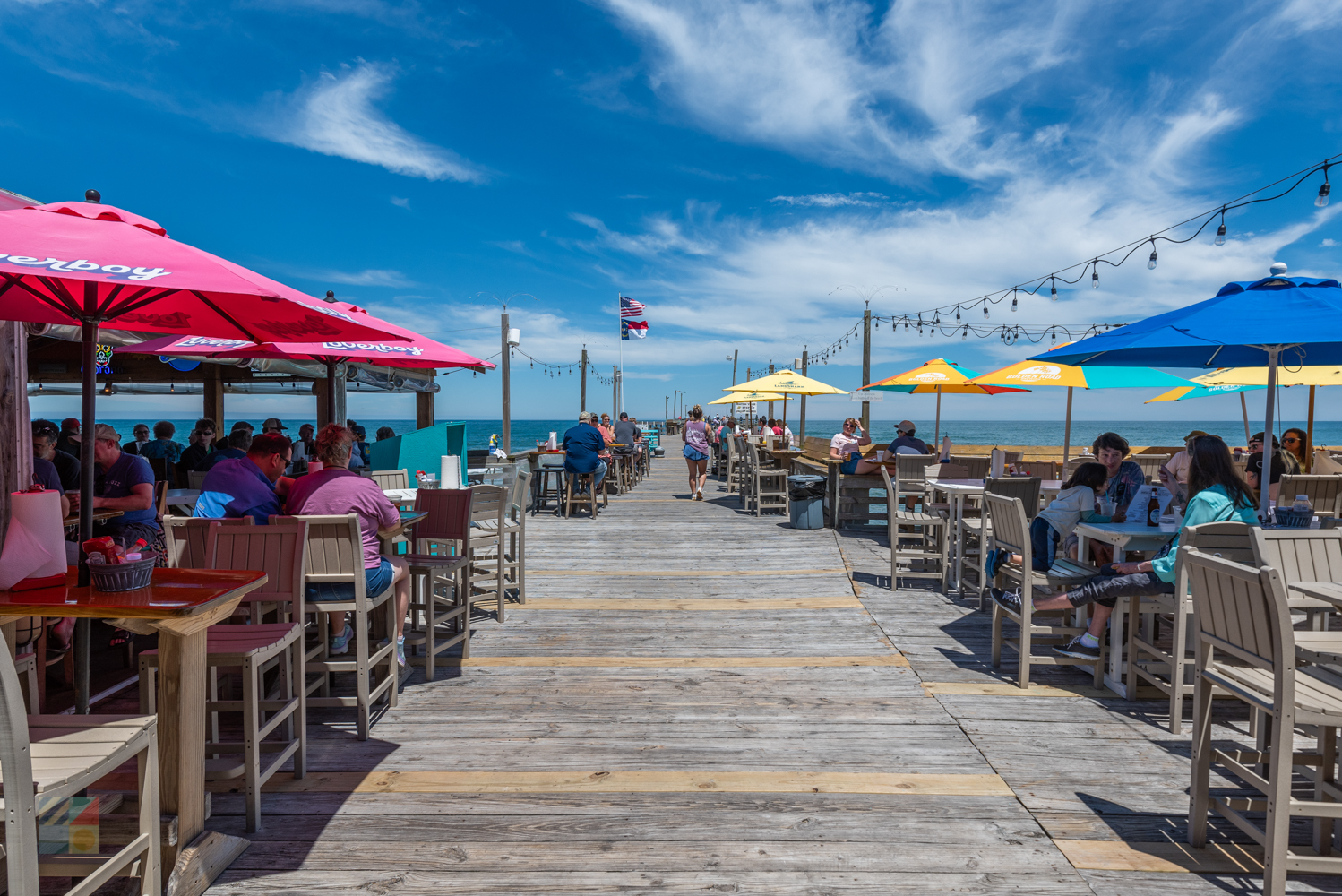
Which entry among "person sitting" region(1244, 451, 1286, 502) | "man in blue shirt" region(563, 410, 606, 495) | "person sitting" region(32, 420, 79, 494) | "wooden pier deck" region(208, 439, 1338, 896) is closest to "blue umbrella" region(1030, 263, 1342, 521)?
"wooden pier deck" region(208, 439, 1338, 896)

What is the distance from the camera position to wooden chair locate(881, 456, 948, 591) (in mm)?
5660

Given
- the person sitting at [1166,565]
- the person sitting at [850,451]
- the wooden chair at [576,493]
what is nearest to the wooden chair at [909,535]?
the person sitting at [850,451]

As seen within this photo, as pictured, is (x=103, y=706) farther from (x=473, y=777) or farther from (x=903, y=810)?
(x=903, y=810)

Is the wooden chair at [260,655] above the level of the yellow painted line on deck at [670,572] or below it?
above

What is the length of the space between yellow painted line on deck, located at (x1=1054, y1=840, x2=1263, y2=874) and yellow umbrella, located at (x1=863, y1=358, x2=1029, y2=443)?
6.13 meters

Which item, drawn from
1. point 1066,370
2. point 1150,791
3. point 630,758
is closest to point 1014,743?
Answer: point 1150,791

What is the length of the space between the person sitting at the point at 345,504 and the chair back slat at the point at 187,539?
52 cm

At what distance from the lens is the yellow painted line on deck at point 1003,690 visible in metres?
3.59

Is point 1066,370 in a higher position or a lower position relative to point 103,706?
higher

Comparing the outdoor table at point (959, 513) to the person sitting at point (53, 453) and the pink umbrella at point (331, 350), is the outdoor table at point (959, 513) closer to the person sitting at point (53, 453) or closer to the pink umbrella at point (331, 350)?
the pink umbrella at point (331, 350)

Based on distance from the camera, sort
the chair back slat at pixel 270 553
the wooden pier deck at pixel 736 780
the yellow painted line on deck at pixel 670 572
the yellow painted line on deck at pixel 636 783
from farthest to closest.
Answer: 1. the yellow painted line on deck at pixel 670 572
2. the chair back slat at pixel 270 553
3. the yellow painted line on deck at pixel 636 783
4. the wooden pier deck at pixel 736 780

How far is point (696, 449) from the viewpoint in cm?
1173

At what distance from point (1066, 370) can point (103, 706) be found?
26.1 ft

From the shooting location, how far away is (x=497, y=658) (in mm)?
4129
